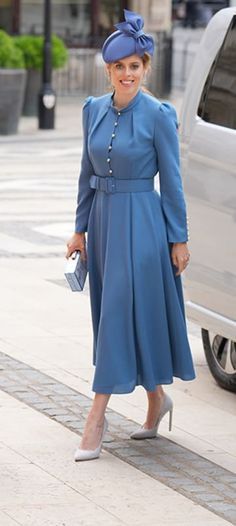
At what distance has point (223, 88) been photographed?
26.2 feet

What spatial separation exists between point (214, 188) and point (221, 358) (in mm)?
1023

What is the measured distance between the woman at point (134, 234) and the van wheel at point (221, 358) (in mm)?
1376

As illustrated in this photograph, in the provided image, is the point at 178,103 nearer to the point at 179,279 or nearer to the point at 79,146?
the point at 79,146

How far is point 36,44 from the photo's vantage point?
25984mm

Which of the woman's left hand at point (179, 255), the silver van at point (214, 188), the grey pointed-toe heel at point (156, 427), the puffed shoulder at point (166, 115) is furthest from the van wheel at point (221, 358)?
the puffed shoulder at point (166, 115)

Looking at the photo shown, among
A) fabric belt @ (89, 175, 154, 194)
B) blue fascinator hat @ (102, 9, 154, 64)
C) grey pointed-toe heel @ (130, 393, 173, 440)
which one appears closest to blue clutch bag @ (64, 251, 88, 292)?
fabric belt @ (89, 175, 154, 194)

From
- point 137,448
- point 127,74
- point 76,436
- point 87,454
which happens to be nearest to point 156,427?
point 137,448

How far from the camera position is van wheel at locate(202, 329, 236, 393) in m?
8.18

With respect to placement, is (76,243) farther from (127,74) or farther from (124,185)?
(127,74)

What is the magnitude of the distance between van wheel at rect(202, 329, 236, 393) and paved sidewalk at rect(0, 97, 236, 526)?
0.07 metres

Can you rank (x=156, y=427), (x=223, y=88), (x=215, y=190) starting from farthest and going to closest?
1. (x=223, y=88)
2. (x=215, y=190)
3. (x=156, y=427)

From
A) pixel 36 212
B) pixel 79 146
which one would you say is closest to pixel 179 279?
pixel 36 212

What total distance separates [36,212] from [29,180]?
2.75 meters

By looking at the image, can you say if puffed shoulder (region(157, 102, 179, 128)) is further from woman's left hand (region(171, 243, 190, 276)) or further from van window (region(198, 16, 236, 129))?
van window (region(198, 16, 236, 129))
